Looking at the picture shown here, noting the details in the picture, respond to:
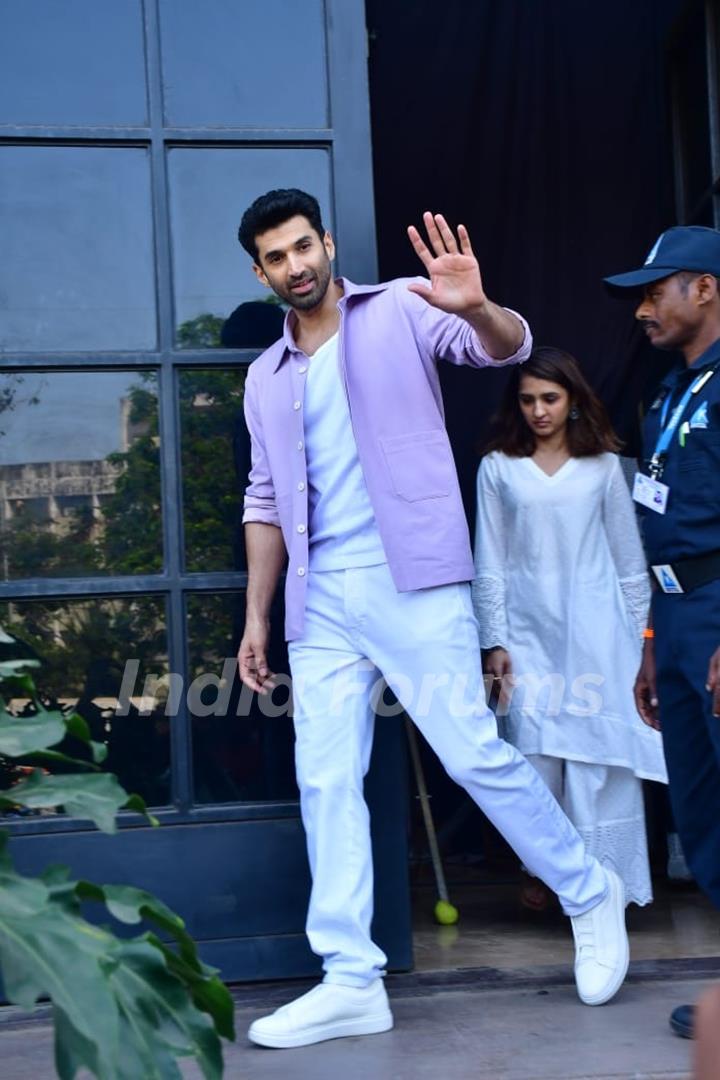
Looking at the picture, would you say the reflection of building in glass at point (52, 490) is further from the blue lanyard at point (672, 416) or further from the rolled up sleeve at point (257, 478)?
the blue lanyard at point (672, 416)

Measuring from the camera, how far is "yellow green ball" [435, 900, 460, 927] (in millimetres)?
4309

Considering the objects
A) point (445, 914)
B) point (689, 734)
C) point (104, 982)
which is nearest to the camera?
point (104, 982)

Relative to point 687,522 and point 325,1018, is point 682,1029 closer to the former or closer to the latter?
point 325,1018

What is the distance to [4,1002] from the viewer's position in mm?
3439

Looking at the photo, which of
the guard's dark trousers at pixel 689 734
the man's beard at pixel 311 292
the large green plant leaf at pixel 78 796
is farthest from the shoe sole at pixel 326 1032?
the man's beard at pixel 311 292

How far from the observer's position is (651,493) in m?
3.07

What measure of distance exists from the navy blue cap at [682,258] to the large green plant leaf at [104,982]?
1798 millimetres

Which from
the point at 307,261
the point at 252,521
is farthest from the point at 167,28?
the point at 252,521

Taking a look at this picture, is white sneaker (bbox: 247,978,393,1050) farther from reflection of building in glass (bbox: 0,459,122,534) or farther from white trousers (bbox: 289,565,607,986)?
reflection of building in glass (bbox: 0,459,122,534)

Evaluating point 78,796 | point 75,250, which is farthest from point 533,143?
point 78,796

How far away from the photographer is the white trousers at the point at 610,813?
165 inches

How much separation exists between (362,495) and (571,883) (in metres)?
1.00

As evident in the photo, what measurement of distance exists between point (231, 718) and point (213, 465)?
2.04 feet

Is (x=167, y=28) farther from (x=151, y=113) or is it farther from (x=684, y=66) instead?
(x=684, y=66)
